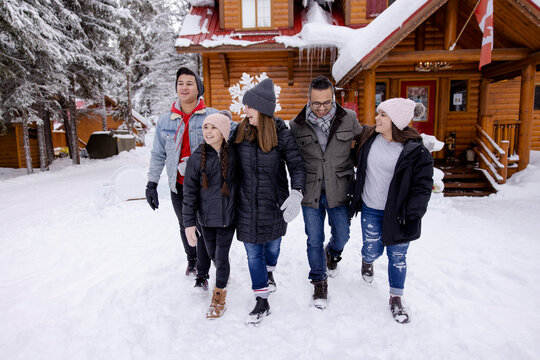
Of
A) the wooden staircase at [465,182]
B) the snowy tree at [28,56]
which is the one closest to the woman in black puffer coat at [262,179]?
the wooden staircase at [465,182]

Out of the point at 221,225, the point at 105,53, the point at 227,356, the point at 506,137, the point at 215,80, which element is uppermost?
the point at 105,53

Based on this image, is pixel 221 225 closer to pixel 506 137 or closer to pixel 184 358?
pixel 184 358

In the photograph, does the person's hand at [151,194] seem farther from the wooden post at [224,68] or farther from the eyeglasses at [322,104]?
the wooden post at [224,68]

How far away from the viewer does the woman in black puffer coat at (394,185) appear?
229 centimetres

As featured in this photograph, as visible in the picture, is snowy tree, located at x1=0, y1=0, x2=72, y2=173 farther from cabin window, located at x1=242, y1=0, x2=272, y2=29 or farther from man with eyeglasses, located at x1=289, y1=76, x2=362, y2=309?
man with eyeglasses, located at x1=289, y1=76, x2=362, y2=309

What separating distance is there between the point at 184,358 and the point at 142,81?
2289cm

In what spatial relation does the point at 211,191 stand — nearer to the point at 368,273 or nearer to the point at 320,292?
the point at 320,292

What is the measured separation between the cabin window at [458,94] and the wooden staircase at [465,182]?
7.18ft

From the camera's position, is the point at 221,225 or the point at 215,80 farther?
the point at 215,80

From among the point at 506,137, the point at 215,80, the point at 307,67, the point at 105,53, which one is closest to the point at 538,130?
the point at 506,137

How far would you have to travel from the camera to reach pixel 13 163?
14.7 m

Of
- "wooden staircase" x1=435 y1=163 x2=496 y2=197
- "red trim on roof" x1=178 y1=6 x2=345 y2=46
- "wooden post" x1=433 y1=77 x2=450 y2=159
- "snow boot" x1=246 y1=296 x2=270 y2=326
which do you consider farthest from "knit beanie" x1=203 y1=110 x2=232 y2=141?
"wooden post" x1=433 y1=77 x2=450 y2=159

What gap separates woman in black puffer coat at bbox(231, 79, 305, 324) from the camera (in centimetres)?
236

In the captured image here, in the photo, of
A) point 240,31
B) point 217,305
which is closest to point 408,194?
point 217,305
